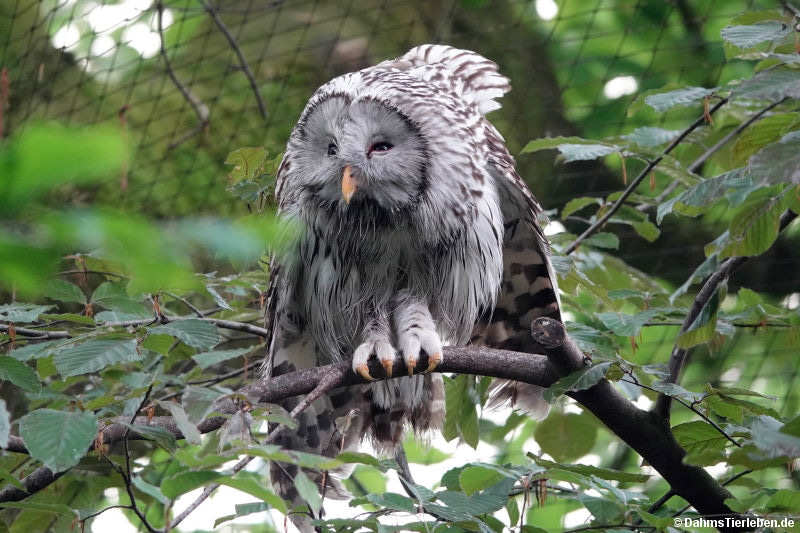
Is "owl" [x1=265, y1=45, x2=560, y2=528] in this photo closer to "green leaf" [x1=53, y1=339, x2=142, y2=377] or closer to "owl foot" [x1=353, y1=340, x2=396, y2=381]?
"owl foot" [x1=353, y1=340, x2=396, y2=381]

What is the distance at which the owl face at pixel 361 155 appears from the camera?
2527 mm

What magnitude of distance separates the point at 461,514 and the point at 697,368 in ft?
10.6

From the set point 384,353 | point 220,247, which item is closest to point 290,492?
point 384,353

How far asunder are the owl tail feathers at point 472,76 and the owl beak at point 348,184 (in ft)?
1.79

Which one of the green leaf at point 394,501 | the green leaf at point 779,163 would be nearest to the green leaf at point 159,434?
the green leaf at point 394,501

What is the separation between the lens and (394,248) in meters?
2.62

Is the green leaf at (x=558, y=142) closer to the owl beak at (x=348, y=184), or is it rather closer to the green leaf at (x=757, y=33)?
the owl beak at (x=348, y=184)

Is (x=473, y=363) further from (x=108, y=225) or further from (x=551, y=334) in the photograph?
(x=108, y=225)

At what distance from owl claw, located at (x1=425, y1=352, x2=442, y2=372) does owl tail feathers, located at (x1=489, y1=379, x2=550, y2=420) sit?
50 cm

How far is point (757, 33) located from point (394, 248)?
1.15 metres

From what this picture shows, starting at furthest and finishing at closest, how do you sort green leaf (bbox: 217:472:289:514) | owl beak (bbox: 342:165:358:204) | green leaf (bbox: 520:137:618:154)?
green leaf (bbox: 520:137:618:154) → owl beak (bbox: 342:165:358:204) → green leaf (bbox: 217:472:289:514)

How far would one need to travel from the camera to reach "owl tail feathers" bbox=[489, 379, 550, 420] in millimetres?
2670

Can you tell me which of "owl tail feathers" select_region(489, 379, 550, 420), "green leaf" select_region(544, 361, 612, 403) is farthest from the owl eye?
"green leaf" select_region(544, 361, 612, 403)

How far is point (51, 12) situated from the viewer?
4156 millimetres
